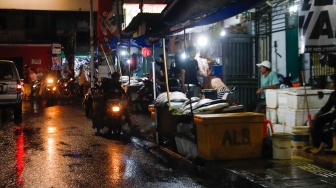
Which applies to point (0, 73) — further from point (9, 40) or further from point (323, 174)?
point (9, 40)

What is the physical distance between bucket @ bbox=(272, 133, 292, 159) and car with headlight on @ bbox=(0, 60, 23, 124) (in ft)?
33.4

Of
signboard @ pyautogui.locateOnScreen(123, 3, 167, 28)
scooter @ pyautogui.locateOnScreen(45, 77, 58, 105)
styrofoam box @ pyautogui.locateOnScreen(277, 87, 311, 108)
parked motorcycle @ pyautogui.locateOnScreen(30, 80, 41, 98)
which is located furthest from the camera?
parked motorcycle @ pyautogui.locateOnScreen(30, 80, 41, 98)

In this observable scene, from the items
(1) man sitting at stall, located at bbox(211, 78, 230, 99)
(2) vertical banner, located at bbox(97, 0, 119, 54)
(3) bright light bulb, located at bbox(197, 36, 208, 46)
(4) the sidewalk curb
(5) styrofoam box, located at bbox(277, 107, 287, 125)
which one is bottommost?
(4) the sidewalk curb

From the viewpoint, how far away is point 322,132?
317 inches

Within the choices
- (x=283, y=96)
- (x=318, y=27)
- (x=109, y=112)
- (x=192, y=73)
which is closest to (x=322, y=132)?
(x=283, y=96)

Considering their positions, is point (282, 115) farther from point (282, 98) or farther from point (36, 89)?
point (36, 89)

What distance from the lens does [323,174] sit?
6.73 metres

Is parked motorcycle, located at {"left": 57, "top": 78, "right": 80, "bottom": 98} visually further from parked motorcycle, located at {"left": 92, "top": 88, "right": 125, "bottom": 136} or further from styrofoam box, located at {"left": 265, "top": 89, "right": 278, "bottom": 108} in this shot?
styrofoam box, located at {"left": 265, "top": 89, "right": 278, "bottom": 108}

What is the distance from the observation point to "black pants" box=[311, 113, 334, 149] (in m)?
7.95

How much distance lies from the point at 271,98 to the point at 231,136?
279cm

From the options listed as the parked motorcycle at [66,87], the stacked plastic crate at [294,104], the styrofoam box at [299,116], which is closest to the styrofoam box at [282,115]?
the stacked plastic crate at [294,104]

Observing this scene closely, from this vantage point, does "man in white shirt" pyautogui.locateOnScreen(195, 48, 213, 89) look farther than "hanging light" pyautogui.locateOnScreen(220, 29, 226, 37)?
Yes

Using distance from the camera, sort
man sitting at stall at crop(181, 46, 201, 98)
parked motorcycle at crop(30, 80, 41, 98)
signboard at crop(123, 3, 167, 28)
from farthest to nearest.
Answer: parked motorcycle at crop(30, 80, 41, 98) → signboard at crop(123, 3, 167, 28) → man sitting at stall at crop(181, 46, 201, 98)

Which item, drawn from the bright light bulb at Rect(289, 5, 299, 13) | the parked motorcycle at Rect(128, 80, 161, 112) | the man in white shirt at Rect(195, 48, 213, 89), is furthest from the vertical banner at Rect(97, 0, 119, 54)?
the bright light bulb at Rect(289, 5, 299, 13)
